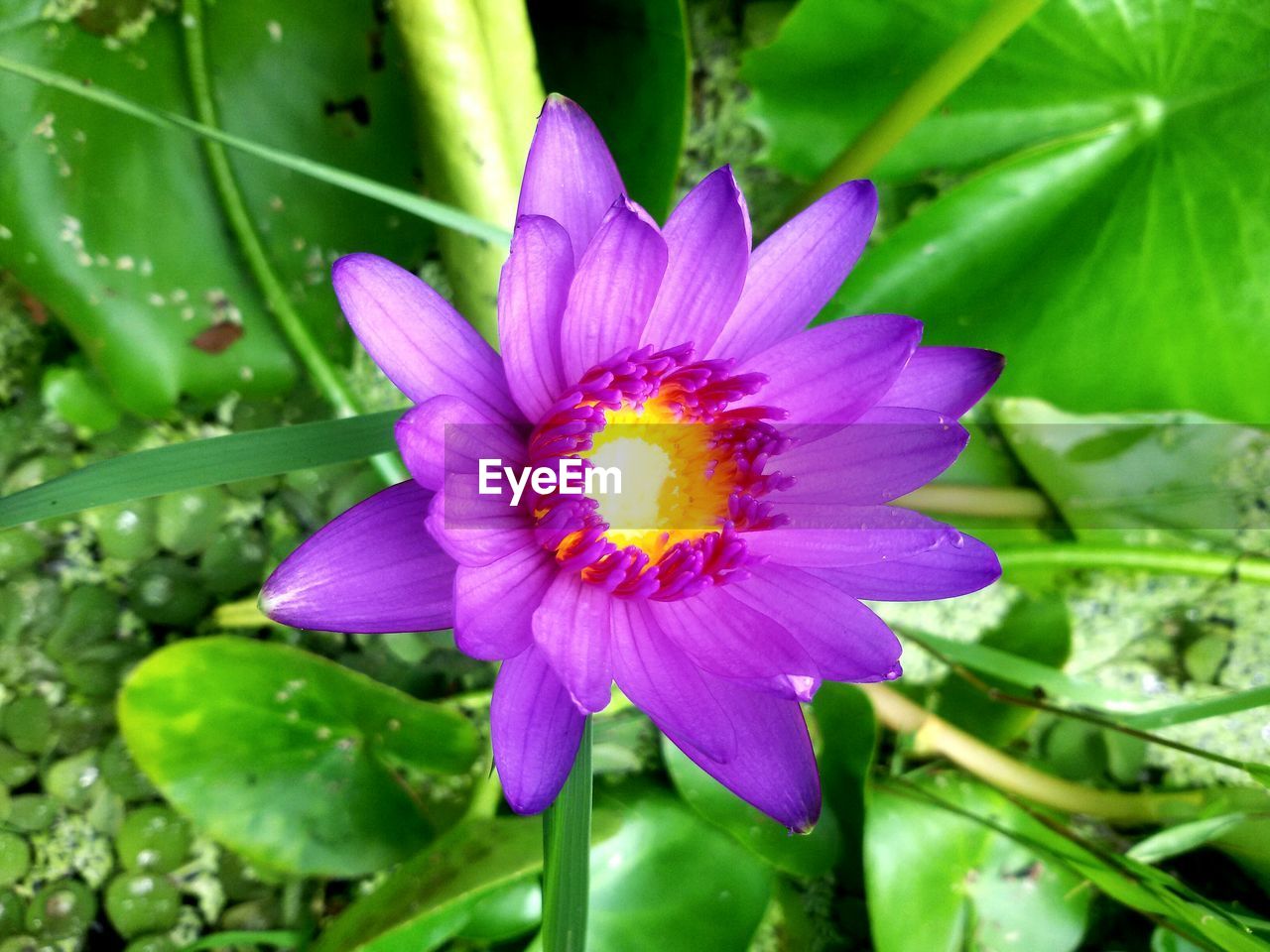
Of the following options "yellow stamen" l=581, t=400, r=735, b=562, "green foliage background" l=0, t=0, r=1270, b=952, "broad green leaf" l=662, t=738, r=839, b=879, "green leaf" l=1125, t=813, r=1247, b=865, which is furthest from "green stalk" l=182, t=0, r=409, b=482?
"green leaf" l=1125, t=813, r=1247, b=865

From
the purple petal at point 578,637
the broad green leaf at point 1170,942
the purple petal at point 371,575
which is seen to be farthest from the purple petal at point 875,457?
the broad green leaf at point 1170,942

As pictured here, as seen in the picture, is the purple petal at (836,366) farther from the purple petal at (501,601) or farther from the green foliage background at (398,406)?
the green foliage background at (398,406)

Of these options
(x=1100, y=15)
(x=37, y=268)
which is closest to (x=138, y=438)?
(x=37, y=268)

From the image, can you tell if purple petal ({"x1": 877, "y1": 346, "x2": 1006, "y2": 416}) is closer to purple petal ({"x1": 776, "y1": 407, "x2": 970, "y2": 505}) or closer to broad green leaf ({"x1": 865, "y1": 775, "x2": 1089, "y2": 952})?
purple petal ({"x1": 776, "y1": 407, "x2": 970, "y2": 505})

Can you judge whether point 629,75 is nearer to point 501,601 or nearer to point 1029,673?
point 501,601

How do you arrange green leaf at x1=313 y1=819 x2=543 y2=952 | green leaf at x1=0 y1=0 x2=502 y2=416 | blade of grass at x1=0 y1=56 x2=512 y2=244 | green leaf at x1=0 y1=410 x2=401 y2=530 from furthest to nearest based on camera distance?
green leaf at x1=0 y1=0 x2=502 y2=416
green leaf at x1=313 y1=819 x2=543 y2=952
blade of grass at x1=0 y1=56 x2=512 y2=244
green leaf at x1=0 y1=410 x2=401 y2=530

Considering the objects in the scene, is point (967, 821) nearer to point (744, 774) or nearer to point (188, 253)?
point (744, 774)

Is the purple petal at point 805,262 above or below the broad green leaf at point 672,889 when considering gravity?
above
